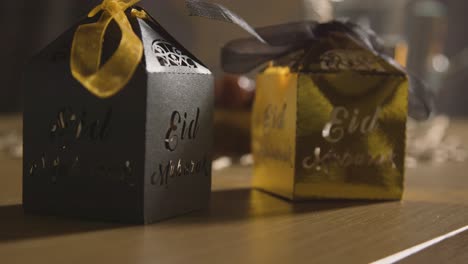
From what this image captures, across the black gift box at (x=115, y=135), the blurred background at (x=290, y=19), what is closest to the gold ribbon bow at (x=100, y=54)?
the black gift box at (x=115, y=135)

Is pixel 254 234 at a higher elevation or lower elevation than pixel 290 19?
lower

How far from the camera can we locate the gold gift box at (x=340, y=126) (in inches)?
24.5

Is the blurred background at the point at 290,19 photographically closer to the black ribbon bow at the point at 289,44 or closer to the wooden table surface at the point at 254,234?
the black ribbon bow at the point at 289,44

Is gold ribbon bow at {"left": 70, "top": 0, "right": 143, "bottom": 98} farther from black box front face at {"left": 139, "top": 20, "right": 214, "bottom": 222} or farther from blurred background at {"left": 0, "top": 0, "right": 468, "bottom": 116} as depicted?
blurred background at {"left": 0, "top": 0, "right": 468, "bottom": 116}

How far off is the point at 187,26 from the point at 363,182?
264mm

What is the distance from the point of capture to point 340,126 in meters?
0.64

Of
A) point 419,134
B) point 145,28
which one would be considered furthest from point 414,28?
point 145,28

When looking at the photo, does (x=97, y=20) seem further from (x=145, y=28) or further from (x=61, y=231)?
(x=61, y=231)

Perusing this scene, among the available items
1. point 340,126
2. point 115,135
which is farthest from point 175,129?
point 340,126

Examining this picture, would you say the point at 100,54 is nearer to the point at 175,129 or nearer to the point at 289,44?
the point at 175,129

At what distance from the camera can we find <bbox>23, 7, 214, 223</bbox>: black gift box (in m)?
0.49

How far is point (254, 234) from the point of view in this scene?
48cm

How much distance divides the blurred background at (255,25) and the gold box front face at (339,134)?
0.35 feet

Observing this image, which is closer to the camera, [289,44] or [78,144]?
[78,144]
